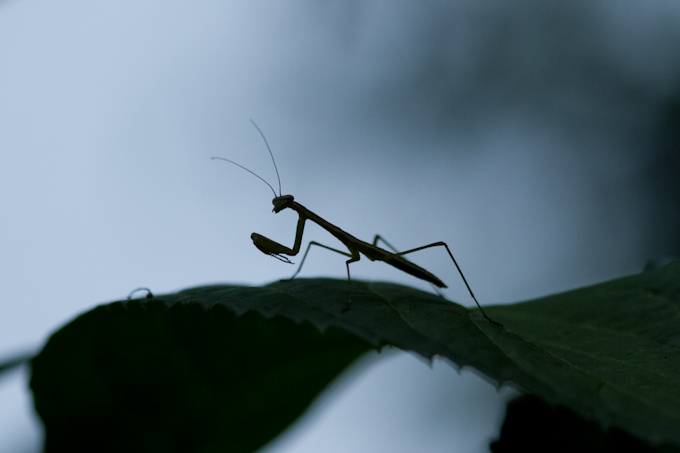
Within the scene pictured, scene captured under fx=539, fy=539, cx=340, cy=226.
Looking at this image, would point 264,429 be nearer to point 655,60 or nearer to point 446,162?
point 446,162

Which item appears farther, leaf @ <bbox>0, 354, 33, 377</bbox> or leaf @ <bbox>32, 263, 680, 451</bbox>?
leaf @ <bbox>0, 354, 33, 377</bbox>

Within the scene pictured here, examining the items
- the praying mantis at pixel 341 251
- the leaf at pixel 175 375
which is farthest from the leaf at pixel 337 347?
the praying mantis at pixel 341 251

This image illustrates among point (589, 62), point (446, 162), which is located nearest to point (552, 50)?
point (589, 62)

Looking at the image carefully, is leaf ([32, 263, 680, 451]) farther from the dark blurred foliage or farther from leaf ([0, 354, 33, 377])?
leaf ([0, 354, 33, 377])

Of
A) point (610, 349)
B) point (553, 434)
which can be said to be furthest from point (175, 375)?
point (610, 349)

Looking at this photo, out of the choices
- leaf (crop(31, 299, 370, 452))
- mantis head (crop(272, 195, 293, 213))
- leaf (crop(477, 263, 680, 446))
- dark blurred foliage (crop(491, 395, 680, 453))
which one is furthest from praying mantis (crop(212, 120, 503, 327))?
dark blurred foliage (crop(491, 395, 680, 453))

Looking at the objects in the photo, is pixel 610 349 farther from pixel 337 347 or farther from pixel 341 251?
pixel 341 251

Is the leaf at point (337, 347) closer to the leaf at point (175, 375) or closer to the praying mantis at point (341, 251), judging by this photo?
the leaf at point (175, 375)
